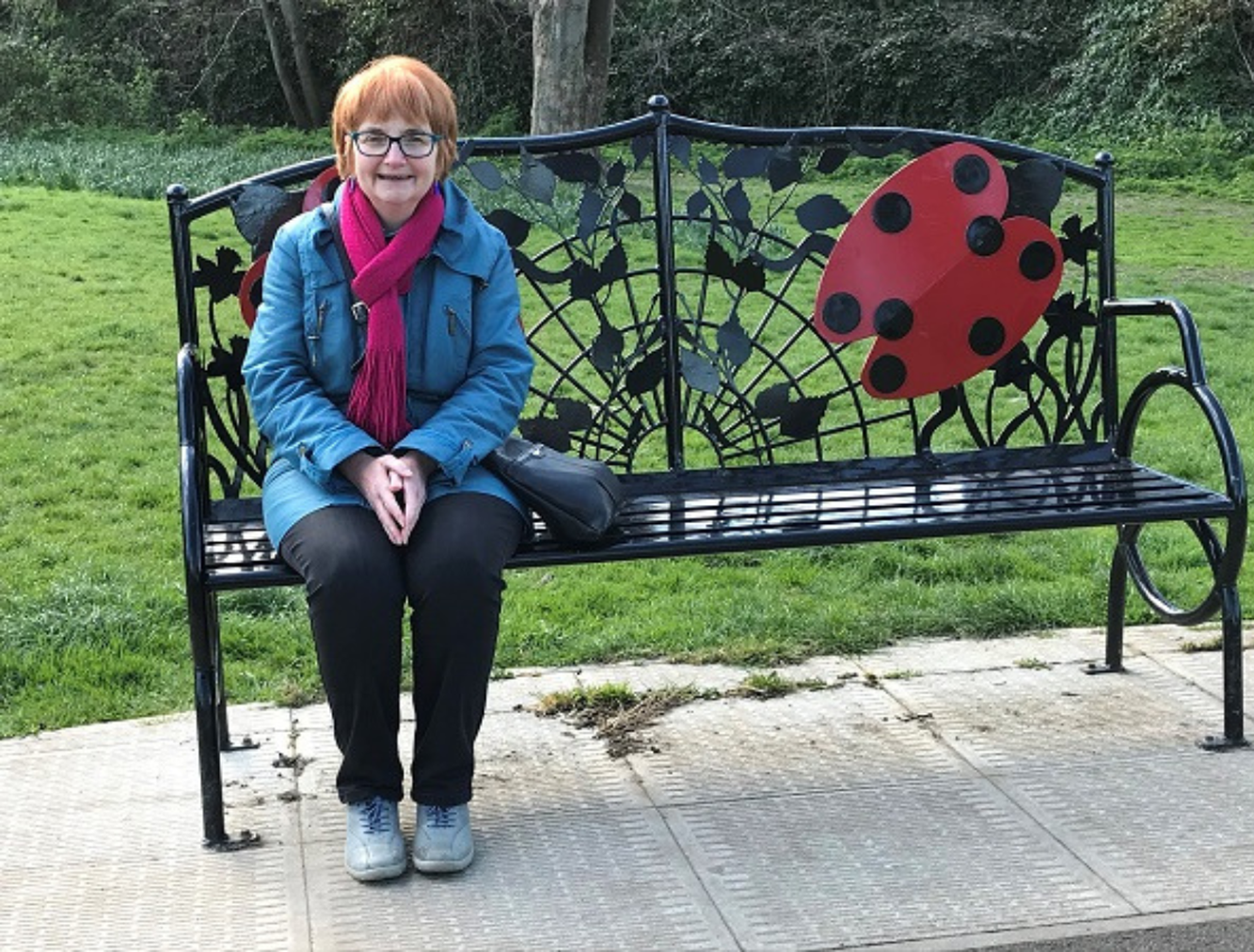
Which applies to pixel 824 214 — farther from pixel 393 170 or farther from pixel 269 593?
pixel 269 593

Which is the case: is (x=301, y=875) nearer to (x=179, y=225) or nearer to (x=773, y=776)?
(x=773, y=776)

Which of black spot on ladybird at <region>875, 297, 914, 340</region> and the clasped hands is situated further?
black spot on ladybird at <region>875, 297, 914, 340</region>

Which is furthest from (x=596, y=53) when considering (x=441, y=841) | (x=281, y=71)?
(x=441, y=841)

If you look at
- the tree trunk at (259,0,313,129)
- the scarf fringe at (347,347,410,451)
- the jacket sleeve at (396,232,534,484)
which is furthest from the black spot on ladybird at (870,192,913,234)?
the tree trunk at (259,0,313,129)

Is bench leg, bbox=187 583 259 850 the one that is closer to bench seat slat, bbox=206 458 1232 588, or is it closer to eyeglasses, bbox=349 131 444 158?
bench seat slat, bbox=206 458 1232 588

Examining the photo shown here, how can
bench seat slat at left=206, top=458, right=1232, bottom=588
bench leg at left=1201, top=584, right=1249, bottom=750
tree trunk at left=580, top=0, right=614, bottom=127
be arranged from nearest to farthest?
bench seat slat at left=206, top=458, right=1232, bottom=588 < bench leg at left=1201, top=584, right=1249, bottom=750 < tree trunk at left=580, top=0, right=614, bottom=127

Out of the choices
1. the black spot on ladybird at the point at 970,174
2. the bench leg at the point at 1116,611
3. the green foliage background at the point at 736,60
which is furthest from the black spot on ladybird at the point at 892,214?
the green foliage background at the point at 736,60

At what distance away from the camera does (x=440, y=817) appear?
379 cm

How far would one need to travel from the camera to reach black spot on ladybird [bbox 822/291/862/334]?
484 centimetres

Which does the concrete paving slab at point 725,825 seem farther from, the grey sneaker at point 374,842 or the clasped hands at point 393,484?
the clasped hands at point 393,484

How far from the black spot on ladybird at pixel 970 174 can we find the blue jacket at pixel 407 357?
139 centimetres

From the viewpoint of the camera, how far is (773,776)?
4.27 m

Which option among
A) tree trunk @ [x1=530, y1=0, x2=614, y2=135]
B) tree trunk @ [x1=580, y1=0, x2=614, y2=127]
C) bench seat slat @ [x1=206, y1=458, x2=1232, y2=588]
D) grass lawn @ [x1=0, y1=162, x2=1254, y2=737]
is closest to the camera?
bench seat slat @ [x1=206, y1=458, x2=1232, y2=588]

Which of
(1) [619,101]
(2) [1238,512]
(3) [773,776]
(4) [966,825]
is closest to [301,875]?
(3) [773,776]
